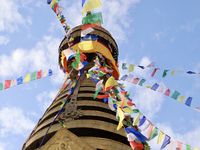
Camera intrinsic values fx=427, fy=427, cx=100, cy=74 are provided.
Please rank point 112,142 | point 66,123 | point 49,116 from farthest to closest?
1. point 49,116
2. point 66,123
3. point 112,142

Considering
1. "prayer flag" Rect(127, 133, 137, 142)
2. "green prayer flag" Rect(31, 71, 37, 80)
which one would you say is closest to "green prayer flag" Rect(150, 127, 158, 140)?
"prayer flag" Rect(127, 133, 137, 142)

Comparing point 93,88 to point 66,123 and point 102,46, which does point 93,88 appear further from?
point 66,123

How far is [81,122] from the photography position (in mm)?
22016

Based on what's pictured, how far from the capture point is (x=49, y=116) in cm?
2480

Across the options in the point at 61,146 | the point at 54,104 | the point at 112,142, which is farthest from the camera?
the point at 54,104

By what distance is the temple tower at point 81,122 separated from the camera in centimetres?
1803

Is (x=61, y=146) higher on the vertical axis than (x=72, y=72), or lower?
lower

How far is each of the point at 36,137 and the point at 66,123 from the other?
198cm

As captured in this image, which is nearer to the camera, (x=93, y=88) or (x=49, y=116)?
(x=49, y=116)

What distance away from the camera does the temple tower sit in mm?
18031

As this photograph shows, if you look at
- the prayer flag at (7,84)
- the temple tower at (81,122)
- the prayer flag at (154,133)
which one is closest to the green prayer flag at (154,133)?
the prayer flag at (154,133)

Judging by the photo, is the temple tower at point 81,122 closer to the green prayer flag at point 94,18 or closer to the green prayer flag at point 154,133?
the green prayer flag at point 94,18

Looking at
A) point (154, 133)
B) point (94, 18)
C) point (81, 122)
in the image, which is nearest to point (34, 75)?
point (81, 122)

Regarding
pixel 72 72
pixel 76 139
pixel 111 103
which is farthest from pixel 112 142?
pixel 72 72
